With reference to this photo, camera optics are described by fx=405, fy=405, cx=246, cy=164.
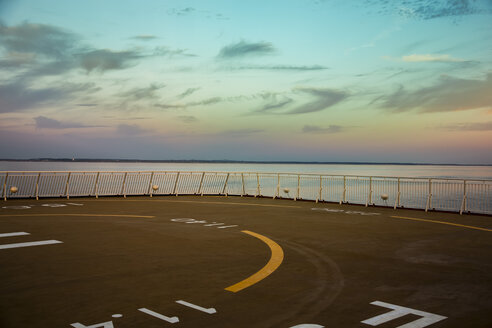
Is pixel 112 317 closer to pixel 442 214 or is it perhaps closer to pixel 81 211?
pixel 81 211

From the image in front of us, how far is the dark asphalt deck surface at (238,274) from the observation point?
5285mm

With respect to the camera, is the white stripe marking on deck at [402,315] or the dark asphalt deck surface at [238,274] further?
the dark asphalt deck surface at [238,274]

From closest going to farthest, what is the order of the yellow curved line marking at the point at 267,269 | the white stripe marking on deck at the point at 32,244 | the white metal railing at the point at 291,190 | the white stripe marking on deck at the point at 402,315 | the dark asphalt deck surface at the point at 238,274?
the white stripe marking on deck at the point at 402,315, the dark asphalt deck surface at the point at 238,274, the yellow curved line marking at the point at 267,269, the white stripe marking on deck at the point at 32,244, the white metal railing at the point at 291,190

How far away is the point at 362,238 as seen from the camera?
11438 mm

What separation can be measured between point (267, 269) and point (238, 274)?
0.67 meters

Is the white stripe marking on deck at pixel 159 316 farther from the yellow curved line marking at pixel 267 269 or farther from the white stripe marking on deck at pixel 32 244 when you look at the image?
the white stripe marking on deck at pixel 32 244

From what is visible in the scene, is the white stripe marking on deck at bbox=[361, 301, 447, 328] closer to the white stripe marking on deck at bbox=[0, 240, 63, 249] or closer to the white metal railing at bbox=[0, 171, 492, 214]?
the white stripe marking on deck at bbox=[0, 240, 63, 249]

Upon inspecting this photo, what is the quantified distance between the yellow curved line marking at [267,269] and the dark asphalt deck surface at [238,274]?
0.48ft

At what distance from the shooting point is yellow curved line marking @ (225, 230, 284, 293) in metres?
6.57

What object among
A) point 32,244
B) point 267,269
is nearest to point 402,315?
point 267,269

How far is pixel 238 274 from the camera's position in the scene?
24.1 ft

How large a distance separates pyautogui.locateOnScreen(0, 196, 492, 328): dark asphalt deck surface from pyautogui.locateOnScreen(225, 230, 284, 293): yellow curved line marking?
0.48ft

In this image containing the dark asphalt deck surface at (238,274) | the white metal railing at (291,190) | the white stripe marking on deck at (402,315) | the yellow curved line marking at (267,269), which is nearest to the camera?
the white stripe marking on deck at (402,315)

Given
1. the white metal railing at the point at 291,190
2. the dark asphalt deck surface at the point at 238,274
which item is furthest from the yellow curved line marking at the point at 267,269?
the white metal railing at the point at 291,190
